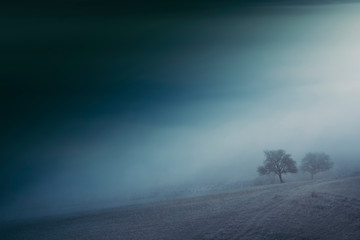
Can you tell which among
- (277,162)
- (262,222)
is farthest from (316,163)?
(262,222)

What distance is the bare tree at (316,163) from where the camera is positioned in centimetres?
5581

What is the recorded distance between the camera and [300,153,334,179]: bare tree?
183ft

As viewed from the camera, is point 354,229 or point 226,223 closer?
point 354,229

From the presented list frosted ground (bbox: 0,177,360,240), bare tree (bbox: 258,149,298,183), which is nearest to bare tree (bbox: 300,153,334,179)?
bare tree (bbox: 258,149,298,183)

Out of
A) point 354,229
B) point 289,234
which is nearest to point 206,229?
point 289,234

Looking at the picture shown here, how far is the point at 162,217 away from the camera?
2803cm

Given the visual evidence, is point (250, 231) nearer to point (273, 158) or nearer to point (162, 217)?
point (162, 217)

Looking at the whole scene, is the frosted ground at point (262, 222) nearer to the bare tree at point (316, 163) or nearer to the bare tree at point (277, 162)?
the bare tree at point (277, 162)

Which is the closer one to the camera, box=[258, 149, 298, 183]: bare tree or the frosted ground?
the frosted ground

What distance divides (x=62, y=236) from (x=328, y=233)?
25.0m

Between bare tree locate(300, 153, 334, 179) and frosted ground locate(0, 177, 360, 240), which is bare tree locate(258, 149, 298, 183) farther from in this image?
frosted ground locate(0, 177, 360, 240)

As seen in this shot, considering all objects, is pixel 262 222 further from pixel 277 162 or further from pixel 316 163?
pixel 316 163

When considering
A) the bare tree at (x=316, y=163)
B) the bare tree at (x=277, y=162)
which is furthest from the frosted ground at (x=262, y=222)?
the bare tree at (x=316, y=163)

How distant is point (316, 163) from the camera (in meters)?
56.2
